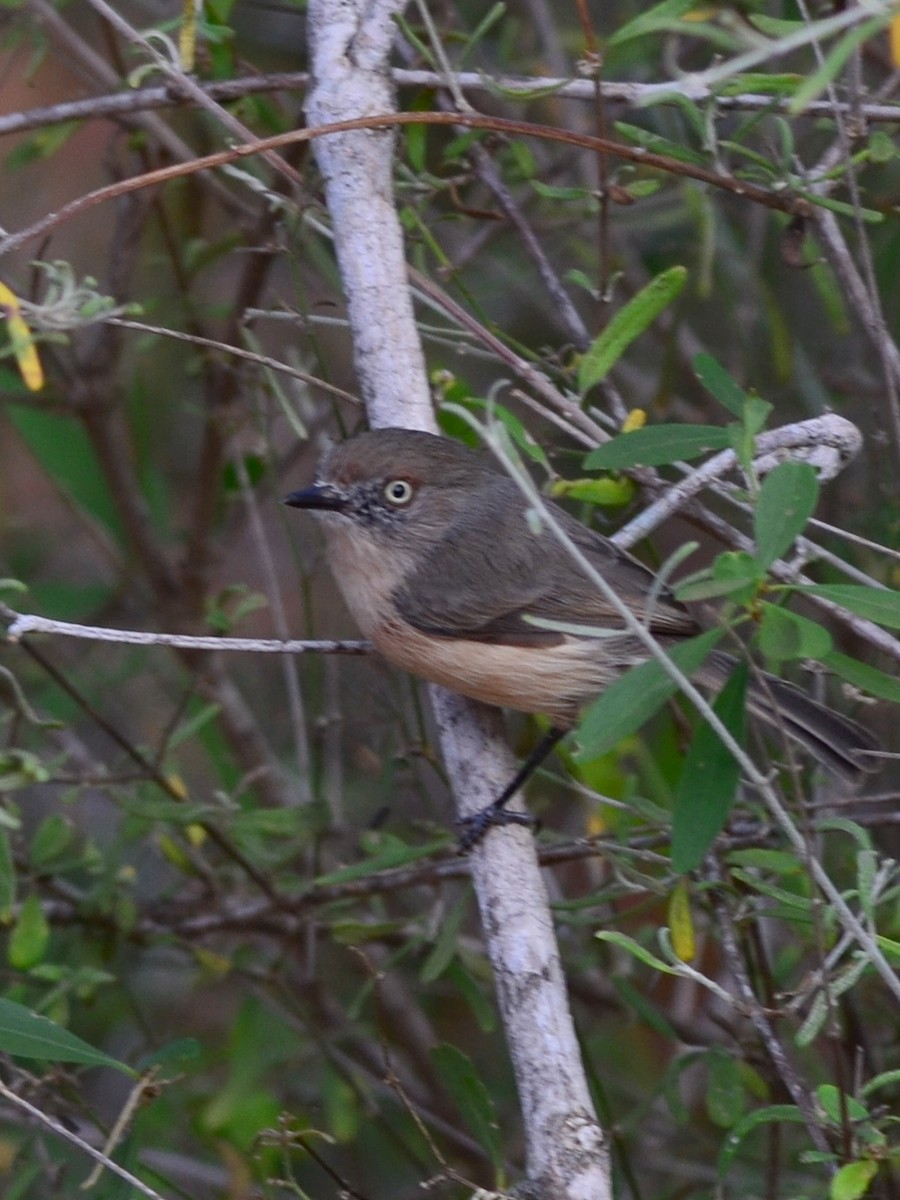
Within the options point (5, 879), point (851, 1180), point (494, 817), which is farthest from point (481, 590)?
point (851, 1180)

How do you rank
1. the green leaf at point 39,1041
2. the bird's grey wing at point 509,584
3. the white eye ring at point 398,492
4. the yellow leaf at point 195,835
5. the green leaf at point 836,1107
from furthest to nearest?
the yellow leaf at point 195,835 < the white eye ring at point 398,492 < the bird's grey wing at point 509,584 < the green leaf at point 39,1041 < the green leaf at point 836,1107

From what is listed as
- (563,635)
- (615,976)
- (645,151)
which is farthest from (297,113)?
(615,976)

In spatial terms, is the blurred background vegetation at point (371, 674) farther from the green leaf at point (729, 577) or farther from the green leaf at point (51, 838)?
the green leaf at point (729, 577)

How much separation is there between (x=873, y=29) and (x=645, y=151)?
5.27 feet

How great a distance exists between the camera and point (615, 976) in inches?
133

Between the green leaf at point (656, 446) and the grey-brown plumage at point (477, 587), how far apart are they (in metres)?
0.53

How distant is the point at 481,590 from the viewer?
3.46 m

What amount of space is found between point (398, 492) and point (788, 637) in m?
1.52

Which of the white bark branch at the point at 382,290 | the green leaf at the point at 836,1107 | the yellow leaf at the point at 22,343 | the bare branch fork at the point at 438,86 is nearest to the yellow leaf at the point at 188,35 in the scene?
the bare branch fork at the point at 438,86

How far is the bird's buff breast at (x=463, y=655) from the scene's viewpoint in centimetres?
322

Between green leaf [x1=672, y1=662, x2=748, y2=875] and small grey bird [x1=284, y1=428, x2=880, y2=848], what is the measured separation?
2.25 feet

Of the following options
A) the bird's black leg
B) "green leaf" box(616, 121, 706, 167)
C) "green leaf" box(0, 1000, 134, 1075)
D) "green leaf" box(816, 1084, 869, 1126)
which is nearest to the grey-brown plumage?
the bird's black leg

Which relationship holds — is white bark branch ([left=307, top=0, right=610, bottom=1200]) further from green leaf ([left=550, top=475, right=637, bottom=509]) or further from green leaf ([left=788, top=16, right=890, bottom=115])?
green leaf ([left=788, top=16, right=890, bottom=115])

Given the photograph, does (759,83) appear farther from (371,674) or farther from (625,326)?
(371,674)
